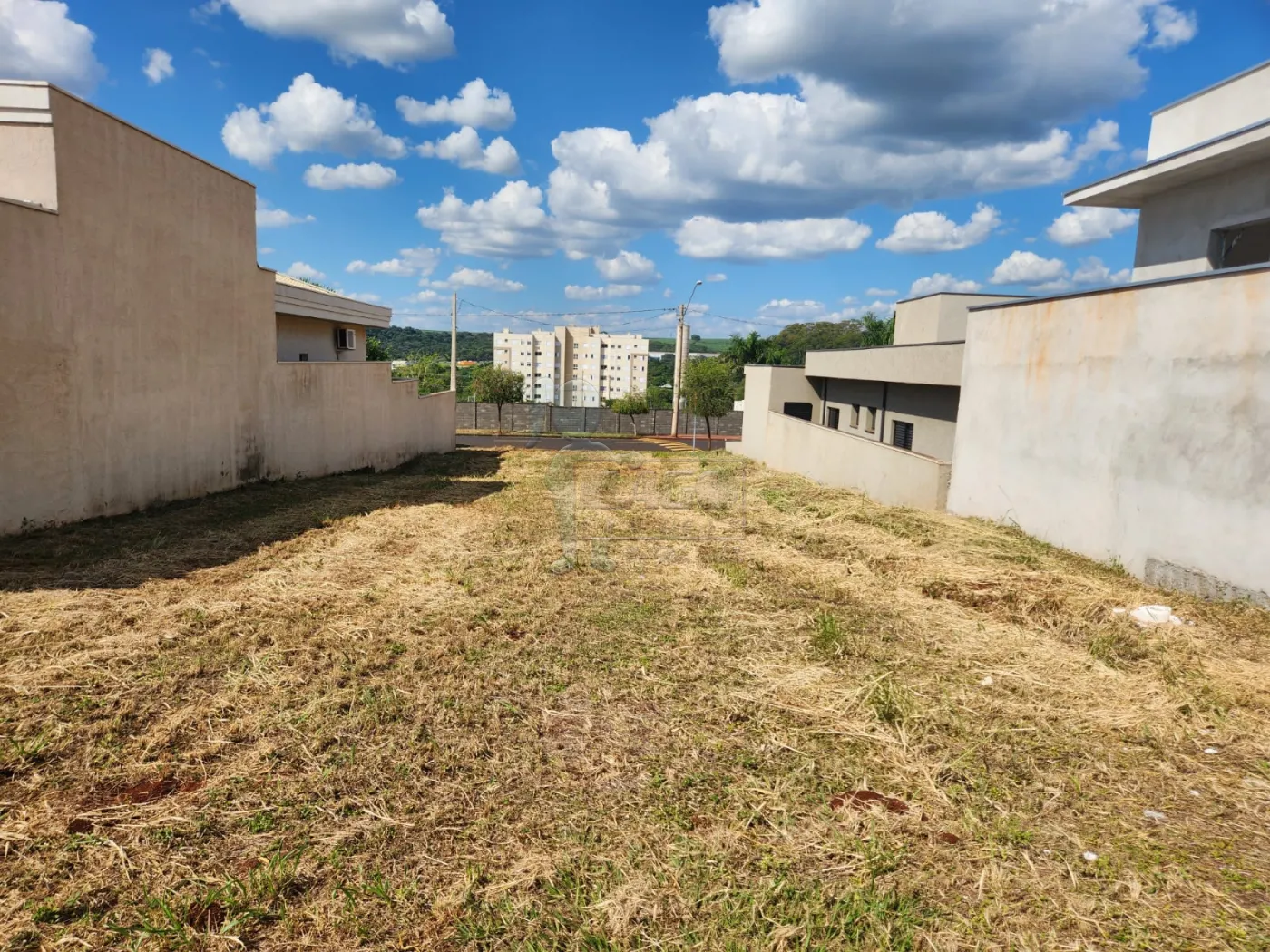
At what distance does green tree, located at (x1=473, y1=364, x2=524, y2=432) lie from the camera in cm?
4278

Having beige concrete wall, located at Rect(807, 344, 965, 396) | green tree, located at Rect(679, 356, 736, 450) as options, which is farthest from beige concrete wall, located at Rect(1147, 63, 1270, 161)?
green tree, located at Rect(679, 356, 736, 450)

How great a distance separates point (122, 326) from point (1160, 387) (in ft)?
37.9

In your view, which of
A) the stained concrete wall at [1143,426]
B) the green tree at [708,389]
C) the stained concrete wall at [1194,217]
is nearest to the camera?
the stained concrete wall at [1143,426]

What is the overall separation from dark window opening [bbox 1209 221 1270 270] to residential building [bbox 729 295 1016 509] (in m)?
3.50

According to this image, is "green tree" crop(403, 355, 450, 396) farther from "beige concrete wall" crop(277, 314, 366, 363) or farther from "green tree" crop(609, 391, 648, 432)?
"beige concrete wall" crop(277, 314, 366, 363)

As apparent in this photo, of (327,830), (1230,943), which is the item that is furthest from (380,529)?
(1230,943)

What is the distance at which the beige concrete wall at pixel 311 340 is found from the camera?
52.2 ft

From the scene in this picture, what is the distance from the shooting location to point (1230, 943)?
7.86ft

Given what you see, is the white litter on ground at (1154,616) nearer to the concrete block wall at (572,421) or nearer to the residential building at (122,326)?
the residential building at (122,326)

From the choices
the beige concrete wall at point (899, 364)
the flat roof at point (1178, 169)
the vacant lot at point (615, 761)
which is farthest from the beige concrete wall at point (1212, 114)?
the vacant lot at point (615, 761)

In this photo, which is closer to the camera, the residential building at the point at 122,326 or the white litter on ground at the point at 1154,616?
the white litter on ground at the point at 1154,616

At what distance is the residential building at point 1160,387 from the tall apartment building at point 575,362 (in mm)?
87433

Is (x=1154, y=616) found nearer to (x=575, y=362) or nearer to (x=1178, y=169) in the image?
(x=1178, y=169)

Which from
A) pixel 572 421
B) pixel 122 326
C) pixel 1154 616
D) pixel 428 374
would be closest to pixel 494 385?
pixel 572 421
